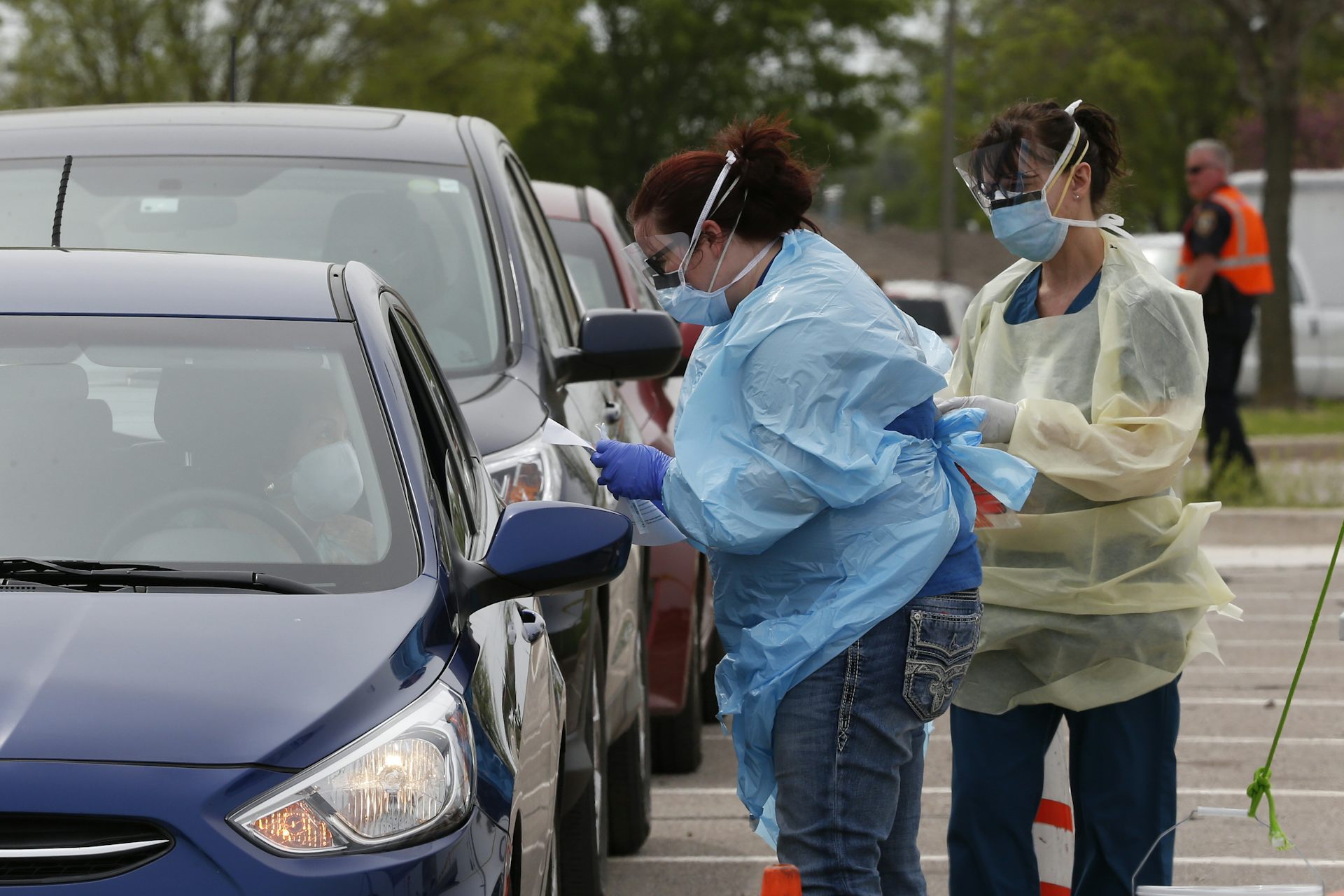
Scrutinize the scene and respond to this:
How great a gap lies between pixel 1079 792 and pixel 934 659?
3.54 feet

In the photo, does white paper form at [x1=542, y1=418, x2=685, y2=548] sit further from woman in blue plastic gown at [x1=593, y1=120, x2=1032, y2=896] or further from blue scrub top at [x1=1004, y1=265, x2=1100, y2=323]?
blue scrub top at [x1=1004, y1=265, x2=1100, y2=323]

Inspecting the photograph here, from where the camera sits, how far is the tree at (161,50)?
2425 centimetres

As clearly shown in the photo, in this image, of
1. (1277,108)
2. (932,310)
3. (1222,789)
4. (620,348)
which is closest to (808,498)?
(620,348)

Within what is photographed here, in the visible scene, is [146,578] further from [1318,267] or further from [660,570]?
[1318,267]

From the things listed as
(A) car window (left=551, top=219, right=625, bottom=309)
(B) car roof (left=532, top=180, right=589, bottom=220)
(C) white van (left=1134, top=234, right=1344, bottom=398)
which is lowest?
(C) white van (left=1134, top=234, right=1344, bottom=398)

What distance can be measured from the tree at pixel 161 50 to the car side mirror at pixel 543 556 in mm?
21781

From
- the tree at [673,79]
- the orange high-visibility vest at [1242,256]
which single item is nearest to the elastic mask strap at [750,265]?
the orange high-visibility vest at [1242,256]

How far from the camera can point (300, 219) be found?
17.8 ft

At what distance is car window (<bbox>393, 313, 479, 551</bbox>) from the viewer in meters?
3.61

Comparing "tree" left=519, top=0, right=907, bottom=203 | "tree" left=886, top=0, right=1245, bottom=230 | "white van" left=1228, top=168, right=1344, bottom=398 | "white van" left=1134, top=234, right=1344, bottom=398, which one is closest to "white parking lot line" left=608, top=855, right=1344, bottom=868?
"white van" left=1228, top=168, right=1344, bottom=398

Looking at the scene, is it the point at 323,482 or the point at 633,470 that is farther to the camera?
the point at 633,470

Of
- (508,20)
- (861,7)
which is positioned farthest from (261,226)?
(861,7)

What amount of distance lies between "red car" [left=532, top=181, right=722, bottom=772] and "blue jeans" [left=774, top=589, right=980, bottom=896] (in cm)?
250

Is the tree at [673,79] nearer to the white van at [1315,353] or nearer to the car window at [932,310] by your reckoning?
the white van at [1315,353]
